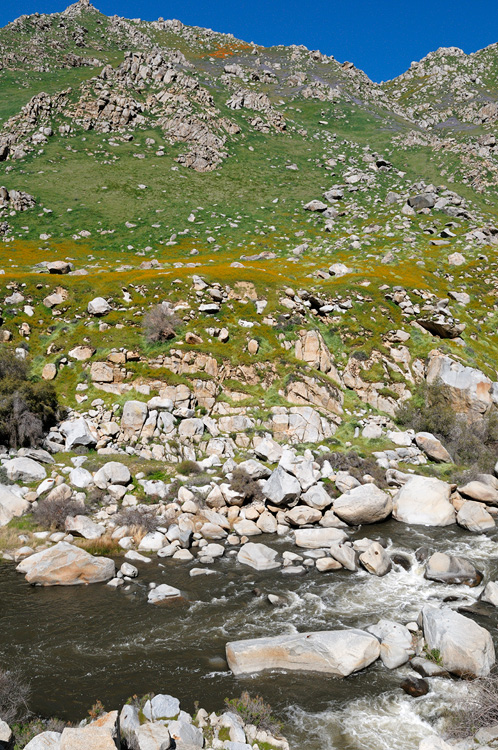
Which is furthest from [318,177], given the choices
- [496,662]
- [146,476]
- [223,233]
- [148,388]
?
[496,662]

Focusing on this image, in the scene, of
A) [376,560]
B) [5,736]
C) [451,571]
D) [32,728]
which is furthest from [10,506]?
[451,571]

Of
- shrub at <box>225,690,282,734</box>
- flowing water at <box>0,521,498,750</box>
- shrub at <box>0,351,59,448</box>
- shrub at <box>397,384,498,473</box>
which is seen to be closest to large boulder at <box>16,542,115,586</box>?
flowing water at <box>0,521,498,750</box>

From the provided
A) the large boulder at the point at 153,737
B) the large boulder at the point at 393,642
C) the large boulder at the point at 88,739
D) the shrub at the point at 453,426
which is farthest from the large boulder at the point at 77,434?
the shrub at the point at 453,426

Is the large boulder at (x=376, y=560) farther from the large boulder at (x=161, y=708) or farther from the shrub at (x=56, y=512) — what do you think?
the shrub at (x=56, y=512)

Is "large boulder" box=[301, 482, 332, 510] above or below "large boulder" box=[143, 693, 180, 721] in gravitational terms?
above

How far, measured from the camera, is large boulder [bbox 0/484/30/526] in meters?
21.2

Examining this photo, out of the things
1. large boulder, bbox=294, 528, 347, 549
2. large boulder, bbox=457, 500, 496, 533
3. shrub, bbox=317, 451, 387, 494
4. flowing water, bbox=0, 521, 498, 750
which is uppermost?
shrub, bbox=317, 451, 387, 494

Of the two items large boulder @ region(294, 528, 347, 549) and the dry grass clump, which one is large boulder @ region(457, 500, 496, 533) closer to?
large boulder @ region(294, 528, 347, 549)

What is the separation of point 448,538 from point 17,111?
125663mm

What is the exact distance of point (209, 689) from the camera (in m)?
11.9

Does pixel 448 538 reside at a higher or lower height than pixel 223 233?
lower

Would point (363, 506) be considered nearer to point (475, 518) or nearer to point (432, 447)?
point (475, 518)

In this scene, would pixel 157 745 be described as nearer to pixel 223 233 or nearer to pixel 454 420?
pixel 454 420

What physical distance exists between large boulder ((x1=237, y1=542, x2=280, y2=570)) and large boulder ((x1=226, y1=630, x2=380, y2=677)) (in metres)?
5.76
